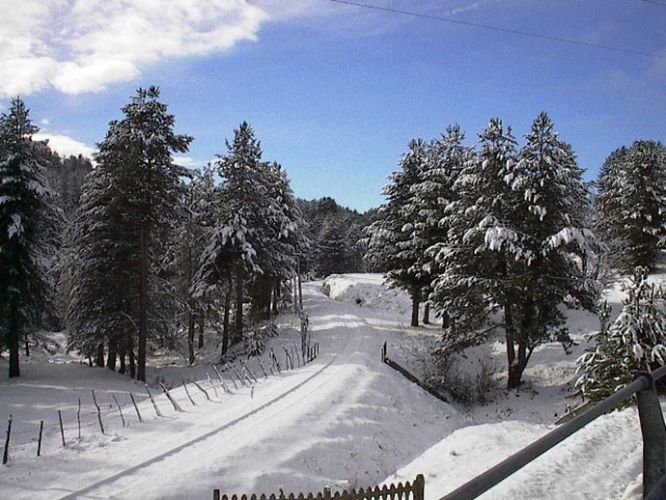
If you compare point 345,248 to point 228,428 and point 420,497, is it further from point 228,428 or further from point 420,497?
point 420,497

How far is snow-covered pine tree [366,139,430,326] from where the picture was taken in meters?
35.8

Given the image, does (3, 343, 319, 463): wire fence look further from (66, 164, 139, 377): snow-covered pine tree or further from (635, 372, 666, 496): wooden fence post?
(635, 372, 666, 496): wooden fence post

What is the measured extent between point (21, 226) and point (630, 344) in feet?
95.5

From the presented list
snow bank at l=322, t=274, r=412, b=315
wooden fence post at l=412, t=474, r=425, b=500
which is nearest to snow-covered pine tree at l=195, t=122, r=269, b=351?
snow bank at l=322, t=274, r=412, b=315

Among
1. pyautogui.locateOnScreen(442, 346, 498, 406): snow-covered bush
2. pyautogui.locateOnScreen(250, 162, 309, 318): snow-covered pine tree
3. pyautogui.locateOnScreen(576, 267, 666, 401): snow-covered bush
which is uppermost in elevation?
pyautogui.locateOnScreen(250, 162, 309, 318): snow-covered pine tree

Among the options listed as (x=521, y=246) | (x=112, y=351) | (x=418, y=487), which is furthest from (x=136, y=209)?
(x=418, y=487)

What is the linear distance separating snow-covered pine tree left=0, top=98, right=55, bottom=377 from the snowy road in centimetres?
1605

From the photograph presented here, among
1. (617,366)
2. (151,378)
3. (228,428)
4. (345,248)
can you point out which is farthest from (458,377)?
(345,248)

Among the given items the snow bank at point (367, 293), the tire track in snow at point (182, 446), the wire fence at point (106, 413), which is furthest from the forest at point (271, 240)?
the snow bank at point (367, 293)

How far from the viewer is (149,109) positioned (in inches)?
1070

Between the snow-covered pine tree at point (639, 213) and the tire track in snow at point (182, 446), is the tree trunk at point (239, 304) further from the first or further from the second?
the snow-covered pine tree at point (639, 213)

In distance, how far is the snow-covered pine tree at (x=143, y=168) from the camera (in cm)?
2673

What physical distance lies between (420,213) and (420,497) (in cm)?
2771

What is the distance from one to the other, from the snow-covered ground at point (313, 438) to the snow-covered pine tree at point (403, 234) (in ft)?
28.1
